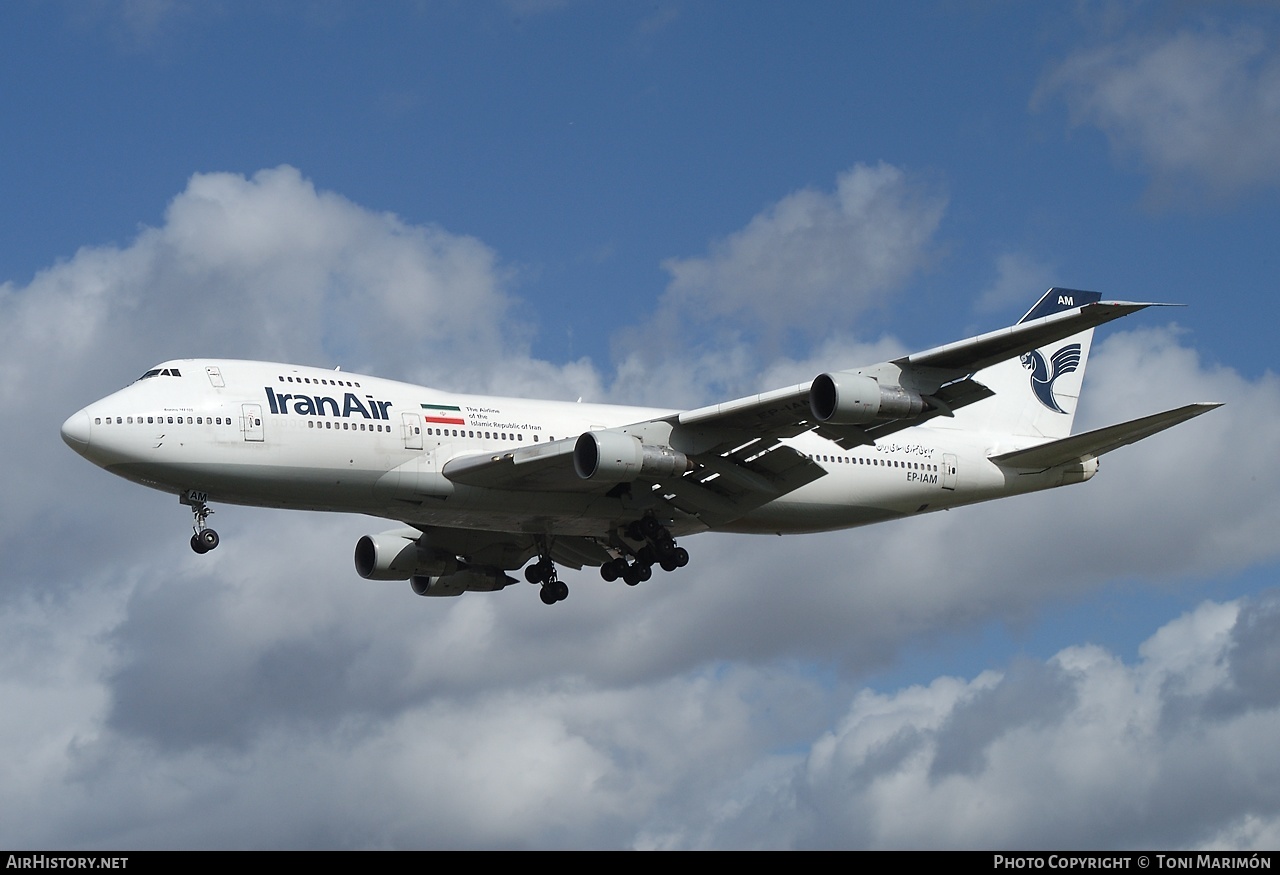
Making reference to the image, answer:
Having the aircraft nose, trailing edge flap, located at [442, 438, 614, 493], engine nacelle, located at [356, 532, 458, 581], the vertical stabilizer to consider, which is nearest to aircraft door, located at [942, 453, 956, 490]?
the vertical stabilizer

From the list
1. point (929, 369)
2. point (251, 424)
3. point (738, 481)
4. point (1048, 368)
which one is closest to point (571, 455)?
point (738, 481)

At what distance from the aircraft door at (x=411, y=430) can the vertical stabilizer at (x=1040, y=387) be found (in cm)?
1813

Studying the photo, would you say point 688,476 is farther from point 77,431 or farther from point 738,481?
point 77,431

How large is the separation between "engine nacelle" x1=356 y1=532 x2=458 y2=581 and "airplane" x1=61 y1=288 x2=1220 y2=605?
0.18 feet

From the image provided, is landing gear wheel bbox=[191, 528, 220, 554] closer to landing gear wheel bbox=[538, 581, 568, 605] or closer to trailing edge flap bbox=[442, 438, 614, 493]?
trailing edge flap bbox=[442, 438, 614, 493]

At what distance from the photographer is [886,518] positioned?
47312mm

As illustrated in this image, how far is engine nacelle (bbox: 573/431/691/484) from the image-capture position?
38344 millimetres

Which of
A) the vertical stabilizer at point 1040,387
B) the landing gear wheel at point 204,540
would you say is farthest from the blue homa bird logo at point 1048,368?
the landing gear wheel at point 204,540

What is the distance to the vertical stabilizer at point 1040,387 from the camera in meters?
49.5

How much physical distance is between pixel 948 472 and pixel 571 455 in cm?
1361
